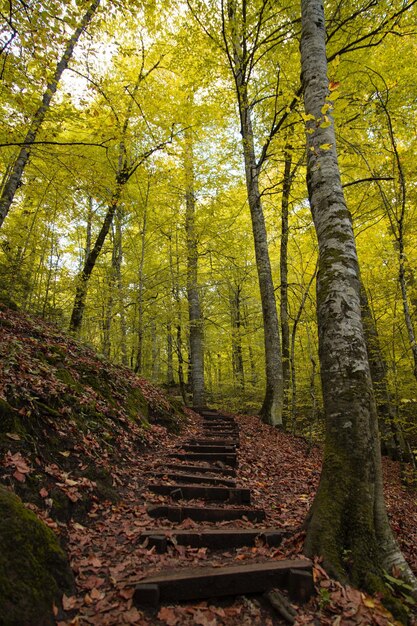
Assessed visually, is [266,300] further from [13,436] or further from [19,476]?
[19,476]

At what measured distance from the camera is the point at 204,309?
60.6ft

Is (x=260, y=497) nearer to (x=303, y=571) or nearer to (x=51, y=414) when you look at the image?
(x=303, y=571)

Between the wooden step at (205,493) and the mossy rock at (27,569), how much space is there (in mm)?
1982

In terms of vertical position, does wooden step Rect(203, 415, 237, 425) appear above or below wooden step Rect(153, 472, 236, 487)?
above

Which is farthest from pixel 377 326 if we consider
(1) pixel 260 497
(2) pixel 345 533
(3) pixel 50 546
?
(3) pixel 50 546

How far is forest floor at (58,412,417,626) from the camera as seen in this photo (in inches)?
90.7

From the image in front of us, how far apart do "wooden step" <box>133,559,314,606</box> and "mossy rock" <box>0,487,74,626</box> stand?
0.60 m

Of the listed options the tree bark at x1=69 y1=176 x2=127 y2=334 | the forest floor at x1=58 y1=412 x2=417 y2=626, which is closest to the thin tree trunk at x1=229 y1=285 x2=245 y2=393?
the tree bark at x1=69 y1=176 x2=127 y2=334

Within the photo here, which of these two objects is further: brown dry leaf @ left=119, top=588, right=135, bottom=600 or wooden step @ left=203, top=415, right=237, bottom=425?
wooden step @ left=203, top=415, right=237, bottom=425

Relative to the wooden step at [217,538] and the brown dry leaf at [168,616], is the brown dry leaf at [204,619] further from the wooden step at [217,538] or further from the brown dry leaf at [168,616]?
the wooden step at [217,538]

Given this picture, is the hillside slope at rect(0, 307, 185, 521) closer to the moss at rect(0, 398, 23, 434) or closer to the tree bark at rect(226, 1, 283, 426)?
the moss at rect(0, 398, 23, 434)

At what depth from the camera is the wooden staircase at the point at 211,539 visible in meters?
2.47

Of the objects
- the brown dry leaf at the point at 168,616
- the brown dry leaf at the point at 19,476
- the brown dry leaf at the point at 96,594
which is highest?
the brown dry leaf at the point at 19,476

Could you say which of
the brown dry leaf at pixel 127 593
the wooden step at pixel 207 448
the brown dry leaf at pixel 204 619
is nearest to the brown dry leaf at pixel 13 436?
the brown dry leaf at pixel 127 593
